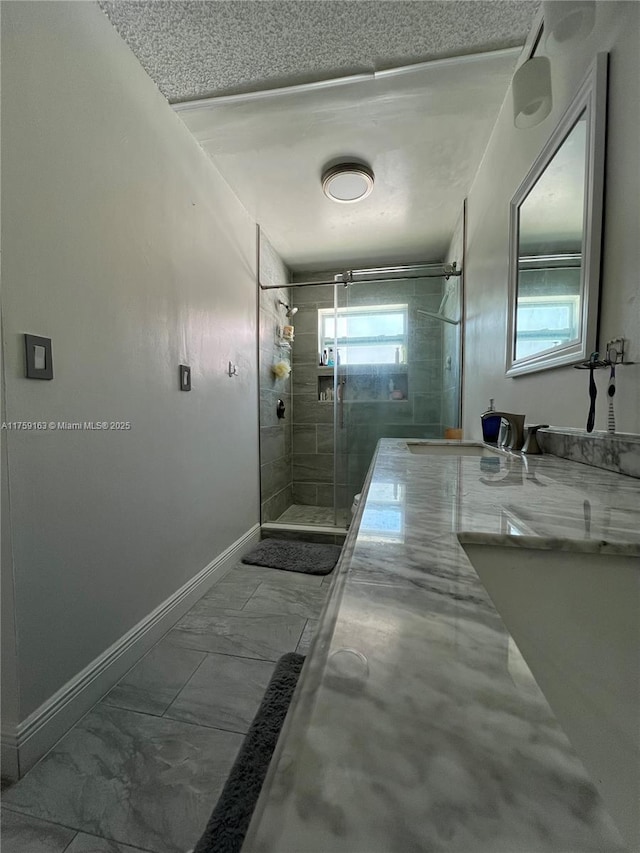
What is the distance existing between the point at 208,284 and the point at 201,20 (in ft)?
3.12

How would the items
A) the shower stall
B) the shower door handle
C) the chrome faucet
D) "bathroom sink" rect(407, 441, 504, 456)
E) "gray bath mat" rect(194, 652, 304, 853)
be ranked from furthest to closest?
the shower door handle < the shower stall < "bathroom sink" rect(407, 441, 504, 456) < the chrome faucet < "gray bath mat" rect(194, 652, 304, 853)

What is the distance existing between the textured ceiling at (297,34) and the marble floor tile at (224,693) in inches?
92.2

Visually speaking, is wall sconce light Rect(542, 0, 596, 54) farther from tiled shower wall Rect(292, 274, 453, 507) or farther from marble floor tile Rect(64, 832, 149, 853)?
marble floor tile Rect(64, 832, 149, 853)

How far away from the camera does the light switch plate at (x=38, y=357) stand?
93cm

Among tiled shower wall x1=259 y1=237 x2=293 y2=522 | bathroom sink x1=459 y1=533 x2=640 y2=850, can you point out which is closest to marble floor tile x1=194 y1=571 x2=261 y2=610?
tiled shower wall x1=259 y1=237 x2=293 y2=522

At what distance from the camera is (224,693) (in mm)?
1164

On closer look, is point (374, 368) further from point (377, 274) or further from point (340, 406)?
point (377, 274)

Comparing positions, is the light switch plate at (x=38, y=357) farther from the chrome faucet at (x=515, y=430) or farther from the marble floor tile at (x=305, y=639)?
the chrome faucet at (x=515, y=430)

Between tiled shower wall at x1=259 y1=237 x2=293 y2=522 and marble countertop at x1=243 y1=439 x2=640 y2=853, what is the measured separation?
244 cm

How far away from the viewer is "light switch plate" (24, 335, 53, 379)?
930 millimetres

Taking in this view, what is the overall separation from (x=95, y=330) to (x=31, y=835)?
4.34 feet

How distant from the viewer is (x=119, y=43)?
1.24 m

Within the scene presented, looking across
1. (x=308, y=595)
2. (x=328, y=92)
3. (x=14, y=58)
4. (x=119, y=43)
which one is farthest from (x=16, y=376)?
(x=328, y=92)

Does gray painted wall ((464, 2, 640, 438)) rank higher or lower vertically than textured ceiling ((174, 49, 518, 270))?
lower
